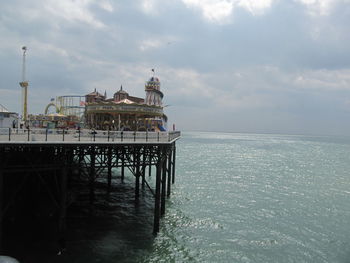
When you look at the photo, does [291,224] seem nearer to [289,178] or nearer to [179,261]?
[179,261]

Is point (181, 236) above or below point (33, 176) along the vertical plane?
below

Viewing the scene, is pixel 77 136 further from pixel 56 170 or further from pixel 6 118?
pixel 6 118

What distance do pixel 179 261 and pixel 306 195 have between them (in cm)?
2476

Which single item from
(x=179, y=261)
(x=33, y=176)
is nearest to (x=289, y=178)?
(x=179, y=261)

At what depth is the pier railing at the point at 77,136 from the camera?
1552 centimetres

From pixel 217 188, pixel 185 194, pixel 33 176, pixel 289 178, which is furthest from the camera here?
pixel 289 178

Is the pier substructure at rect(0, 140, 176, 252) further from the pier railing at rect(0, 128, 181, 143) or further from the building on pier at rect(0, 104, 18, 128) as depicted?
the building on pier at rect(0, 104, 18, 128)

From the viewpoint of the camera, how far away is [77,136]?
57.8ft

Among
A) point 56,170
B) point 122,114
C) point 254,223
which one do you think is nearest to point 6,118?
point 56,170

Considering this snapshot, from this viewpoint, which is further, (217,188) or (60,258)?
(217,188)

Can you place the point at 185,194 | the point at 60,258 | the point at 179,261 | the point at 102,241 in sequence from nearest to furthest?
the point at 60,258 < the point at 179,261 < the point at 102,241 < the point at 185,194

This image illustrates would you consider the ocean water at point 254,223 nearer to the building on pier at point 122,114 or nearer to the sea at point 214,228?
the sea at point 214,228

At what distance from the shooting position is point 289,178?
4731 cm

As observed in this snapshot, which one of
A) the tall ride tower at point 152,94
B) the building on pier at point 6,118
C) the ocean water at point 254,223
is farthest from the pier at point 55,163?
the tall ride tower at point 152,94
